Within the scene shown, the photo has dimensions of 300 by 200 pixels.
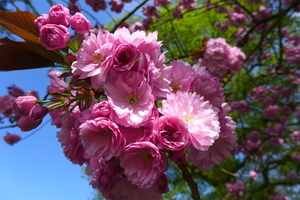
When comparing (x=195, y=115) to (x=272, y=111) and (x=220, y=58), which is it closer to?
(x=220, y=58)

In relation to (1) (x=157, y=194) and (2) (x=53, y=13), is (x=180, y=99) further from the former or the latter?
(2) (x=53, y=13)

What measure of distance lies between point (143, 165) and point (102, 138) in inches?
6.3

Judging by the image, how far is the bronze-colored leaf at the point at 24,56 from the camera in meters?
0.94

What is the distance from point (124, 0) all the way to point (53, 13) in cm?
367

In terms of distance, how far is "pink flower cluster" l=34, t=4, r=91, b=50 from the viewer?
89 cm

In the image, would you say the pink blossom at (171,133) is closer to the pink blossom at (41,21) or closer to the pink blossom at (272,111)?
the pink blossom at (41,21)

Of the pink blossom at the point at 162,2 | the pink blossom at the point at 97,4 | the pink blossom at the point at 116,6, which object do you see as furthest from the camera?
the pink blossom at the point at 162,2

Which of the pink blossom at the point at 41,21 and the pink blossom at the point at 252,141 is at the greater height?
the pink blossom at the point at 41,21

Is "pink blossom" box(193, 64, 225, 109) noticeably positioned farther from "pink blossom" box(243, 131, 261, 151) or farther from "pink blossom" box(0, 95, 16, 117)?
"pink blossom" box(243, 131, 261, 151)

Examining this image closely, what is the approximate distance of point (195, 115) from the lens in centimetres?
88

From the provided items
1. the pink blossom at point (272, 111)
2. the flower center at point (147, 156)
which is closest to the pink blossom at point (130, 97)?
the flower center at point (147, 156)

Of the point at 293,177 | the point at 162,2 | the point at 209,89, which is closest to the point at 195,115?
the point at 209,89

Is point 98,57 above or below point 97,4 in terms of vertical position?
below

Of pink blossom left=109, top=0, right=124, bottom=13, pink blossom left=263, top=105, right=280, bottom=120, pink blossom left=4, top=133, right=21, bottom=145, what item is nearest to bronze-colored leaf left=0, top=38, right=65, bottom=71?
pink blossom left=109, top=0, right=124, bottom=13
